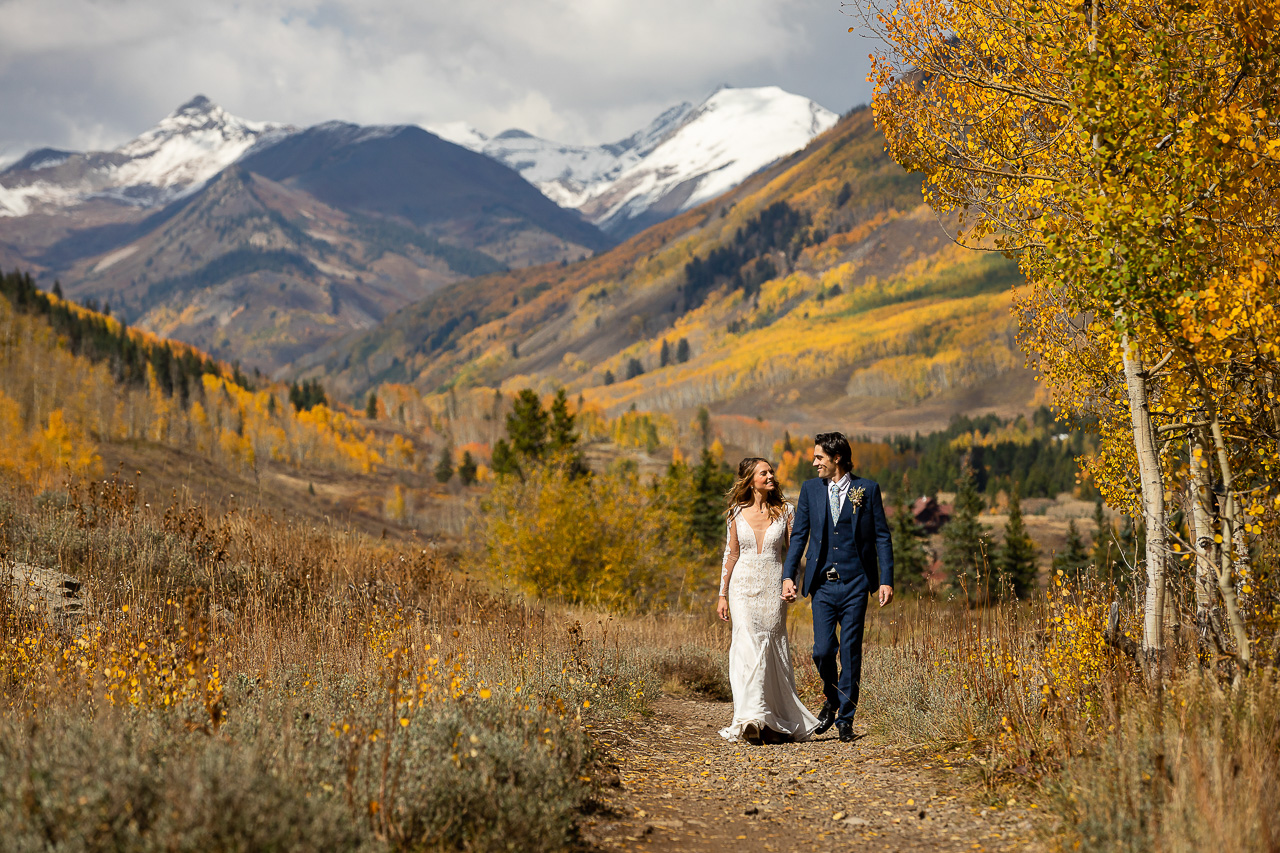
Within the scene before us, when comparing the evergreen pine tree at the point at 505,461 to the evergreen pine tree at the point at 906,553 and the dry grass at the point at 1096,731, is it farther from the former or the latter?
the dry grass at the point at 1096,731

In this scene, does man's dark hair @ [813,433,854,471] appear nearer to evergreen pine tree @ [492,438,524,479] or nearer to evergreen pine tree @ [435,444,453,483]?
evergreen pine tree @ [492,438,524,479]

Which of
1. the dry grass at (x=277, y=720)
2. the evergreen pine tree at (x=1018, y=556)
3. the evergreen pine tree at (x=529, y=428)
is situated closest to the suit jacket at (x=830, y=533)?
the dry grass at (x=277, y=720)

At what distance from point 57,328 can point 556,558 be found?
133 metres

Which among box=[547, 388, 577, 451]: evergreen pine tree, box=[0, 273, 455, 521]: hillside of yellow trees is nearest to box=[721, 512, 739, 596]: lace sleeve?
box=[547, 388, 577, 451]: evergreen pine tree

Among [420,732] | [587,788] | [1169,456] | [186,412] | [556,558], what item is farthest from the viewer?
[186,412]

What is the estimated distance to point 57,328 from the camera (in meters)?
128

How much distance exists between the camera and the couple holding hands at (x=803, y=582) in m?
7.65

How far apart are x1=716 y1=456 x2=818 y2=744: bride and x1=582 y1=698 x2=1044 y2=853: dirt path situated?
283 mm

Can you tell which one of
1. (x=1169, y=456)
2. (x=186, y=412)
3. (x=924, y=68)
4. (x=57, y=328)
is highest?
(x=57, y=328)

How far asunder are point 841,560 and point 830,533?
26cm

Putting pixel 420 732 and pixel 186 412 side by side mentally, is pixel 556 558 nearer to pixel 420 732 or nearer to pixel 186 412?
pixel 420 732

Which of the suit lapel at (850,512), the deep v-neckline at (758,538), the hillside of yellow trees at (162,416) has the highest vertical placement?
the hillside of yellow trees at (162,416)

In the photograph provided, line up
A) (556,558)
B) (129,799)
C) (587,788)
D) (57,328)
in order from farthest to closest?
(57,328) < (556,558) < (587,788) < (129,799)

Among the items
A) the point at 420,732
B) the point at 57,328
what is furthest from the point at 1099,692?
the point at 57,328
